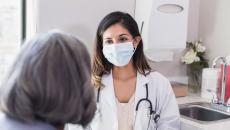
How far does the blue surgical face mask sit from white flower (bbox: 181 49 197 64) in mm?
1081

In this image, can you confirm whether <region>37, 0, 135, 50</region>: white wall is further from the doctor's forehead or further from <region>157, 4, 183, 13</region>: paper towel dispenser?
the doctor's forehead

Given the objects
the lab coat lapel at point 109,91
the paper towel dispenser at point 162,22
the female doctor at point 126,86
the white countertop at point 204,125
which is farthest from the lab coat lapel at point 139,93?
the paper towel dispenser at point 162,22

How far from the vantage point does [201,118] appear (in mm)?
2375

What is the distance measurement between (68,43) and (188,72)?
219 cm

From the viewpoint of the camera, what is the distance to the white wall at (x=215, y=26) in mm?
2586

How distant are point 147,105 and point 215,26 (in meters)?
1.28

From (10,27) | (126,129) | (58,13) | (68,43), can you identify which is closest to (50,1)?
(58,13)

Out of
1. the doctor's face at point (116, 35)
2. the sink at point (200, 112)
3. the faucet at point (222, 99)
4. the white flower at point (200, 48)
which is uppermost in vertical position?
the doctor's face at point (116, 35)

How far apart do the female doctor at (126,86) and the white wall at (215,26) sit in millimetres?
1062

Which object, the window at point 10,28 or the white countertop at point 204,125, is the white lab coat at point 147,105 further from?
the window at point 10,28

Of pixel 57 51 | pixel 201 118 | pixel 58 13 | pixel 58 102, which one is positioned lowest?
pixel 201 118

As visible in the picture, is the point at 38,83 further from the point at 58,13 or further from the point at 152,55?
the point at 152,55

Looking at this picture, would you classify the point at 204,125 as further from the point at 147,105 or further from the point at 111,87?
the point at 111,87

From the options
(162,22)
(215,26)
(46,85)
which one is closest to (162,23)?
(162,22)
